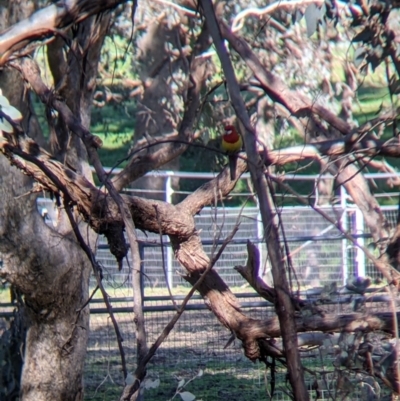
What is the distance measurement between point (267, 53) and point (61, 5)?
30.7 feet

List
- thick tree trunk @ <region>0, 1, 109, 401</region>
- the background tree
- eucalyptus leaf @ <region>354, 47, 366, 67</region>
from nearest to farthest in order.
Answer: the background tree → eucalyptus leaf @ <region>354, 47, 366, 67</region> → thick tree trunk @ <region>0, 1, 109, 401</region>

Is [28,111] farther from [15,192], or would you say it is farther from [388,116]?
[388,116]

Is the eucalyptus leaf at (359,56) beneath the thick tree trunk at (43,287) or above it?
above

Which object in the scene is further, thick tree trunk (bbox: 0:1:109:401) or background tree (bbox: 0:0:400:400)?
thick tree trunk (bbox: 0:1:109:401)

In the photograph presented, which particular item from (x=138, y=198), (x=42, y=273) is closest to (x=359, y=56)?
(x=138, y=198)

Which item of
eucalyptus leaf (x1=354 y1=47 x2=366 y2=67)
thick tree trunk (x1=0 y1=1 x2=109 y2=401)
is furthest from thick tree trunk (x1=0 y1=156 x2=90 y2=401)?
eucalyptus leaf (x1=354 y1=47 x2=366 y2=67)

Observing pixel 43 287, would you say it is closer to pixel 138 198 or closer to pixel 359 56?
pixel 138 198

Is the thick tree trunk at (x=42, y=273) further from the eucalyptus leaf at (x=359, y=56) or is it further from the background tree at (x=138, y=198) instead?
the eucalyptus leaf at (x=359, y=56)

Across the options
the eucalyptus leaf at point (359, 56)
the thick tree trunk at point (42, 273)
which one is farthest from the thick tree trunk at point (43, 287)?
the eucalyptus leaf at point (359, 56)

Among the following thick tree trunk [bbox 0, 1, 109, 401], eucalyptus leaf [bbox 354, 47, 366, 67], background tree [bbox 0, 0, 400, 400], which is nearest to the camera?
background tree [bbox 0, 0, 400, 400]

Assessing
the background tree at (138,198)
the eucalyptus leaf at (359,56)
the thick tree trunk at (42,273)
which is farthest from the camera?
the thick tree trunk at (42,273)

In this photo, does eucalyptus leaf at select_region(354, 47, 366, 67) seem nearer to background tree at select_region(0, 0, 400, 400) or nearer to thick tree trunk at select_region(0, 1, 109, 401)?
background tree at select_region(0, 0, 400, 400)

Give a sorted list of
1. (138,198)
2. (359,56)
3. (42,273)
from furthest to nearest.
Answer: (42,273), (138,198), (359,56)

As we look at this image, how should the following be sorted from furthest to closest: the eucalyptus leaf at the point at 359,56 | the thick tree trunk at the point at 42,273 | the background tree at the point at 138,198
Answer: the thick tree trunk at the point at 42,273
the eucalyptus leaf at the point at 359,56
the background tree at the point at 138,198
